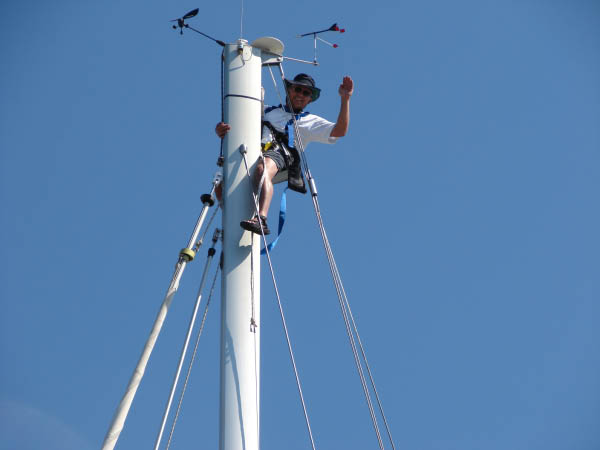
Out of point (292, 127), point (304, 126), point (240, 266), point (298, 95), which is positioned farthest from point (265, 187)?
point (298, 95)

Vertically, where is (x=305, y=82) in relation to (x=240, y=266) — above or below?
above

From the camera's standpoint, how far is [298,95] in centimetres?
995

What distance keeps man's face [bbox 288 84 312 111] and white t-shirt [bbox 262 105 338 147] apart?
12 centimetres

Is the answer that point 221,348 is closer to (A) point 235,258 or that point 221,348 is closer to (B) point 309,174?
(A) point 235,258

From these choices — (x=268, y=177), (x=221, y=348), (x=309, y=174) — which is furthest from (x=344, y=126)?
(x=221, y=348)

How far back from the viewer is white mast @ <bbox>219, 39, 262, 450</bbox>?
7609mm

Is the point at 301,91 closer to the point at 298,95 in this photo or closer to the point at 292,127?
the point at 298,95

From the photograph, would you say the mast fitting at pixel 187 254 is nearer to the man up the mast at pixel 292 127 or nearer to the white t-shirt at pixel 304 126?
the man up the mast at pixel 292 127

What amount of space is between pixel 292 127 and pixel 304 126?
166mm

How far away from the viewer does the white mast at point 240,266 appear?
761cm

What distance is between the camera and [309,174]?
9281mm

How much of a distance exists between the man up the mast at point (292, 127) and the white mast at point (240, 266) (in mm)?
233

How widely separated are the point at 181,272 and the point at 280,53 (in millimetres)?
2505

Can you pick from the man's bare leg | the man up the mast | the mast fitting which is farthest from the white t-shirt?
the mast fitting
